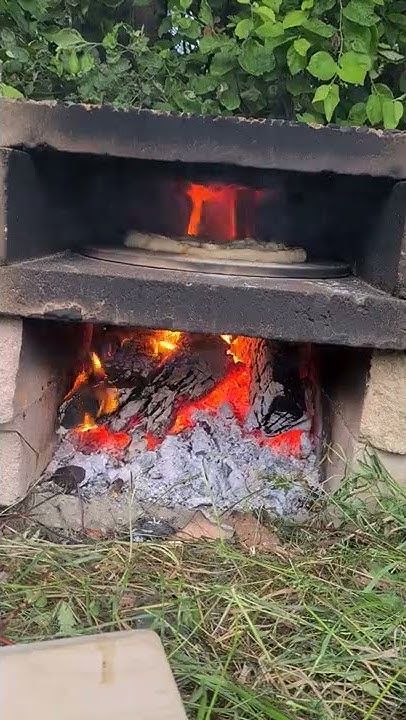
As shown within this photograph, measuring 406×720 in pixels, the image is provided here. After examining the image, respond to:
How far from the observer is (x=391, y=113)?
5.98 ft

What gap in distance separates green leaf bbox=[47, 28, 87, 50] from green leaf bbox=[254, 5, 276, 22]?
0.49 metres

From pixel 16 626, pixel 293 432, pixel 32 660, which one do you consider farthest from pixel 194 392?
pixel 32 660

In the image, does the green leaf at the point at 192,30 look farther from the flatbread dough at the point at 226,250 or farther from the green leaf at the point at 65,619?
the green leaf at the point at 65,619

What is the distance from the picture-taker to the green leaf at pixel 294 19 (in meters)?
1.75

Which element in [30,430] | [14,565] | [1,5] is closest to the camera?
[14,565]

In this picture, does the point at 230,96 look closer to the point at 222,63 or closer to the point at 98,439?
the point at 222,63

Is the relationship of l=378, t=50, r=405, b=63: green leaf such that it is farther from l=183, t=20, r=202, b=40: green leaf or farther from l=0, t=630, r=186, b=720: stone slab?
l=0, t=630, r=186, b=720: stone slab

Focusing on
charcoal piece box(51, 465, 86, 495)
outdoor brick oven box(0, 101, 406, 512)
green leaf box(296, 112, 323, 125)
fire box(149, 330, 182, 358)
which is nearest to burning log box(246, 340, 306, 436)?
outdoor brick oven box(0, 101, 406, 512)

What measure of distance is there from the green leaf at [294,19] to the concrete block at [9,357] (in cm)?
97

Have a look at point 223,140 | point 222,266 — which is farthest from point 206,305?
point 223,140

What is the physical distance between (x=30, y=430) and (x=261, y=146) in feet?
2.74

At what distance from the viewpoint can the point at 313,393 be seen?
207 centimetres

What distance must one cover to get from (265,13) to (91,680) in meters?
1.52

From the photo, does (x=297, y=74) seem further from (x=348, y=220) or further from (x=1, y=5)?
(x=1, y=5)
